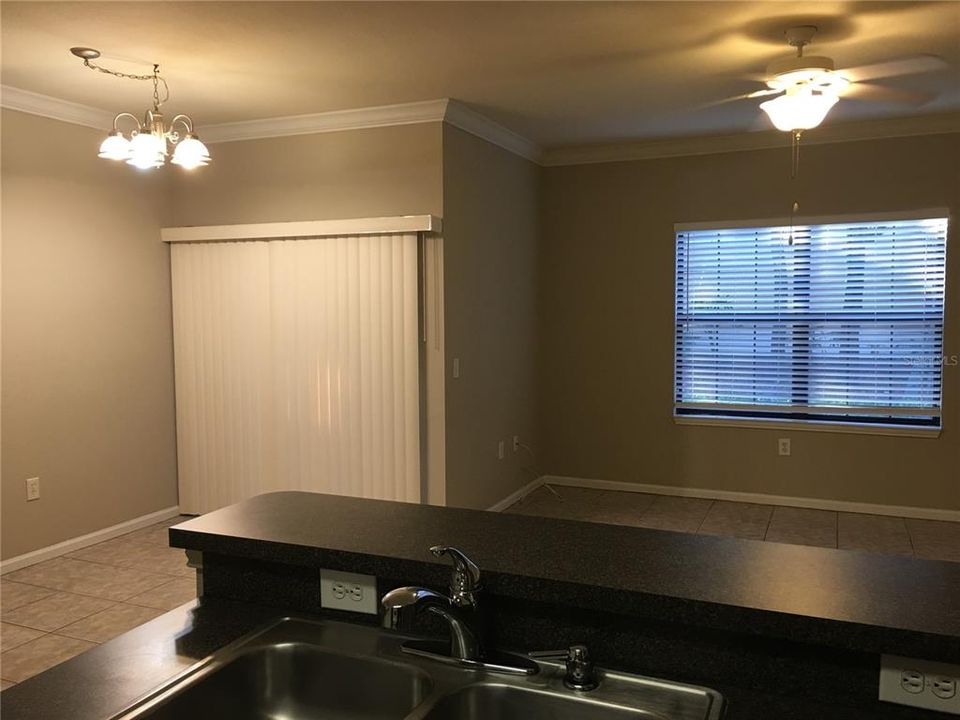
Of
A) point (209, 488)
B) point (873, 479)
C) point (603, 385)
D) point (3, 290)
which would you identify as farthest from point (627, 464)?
point (3, 290)

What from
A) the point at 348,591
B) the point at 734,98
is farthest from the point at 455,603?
the point at 734,98

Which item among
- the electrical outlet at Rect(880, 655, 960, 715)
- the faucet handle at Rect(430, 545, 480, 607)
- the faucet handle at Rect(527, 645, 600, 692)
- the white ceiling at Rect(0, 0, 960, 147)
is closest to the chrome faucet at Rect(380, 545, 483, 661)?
the faucet handle at Rect(430, 545, 480, 607)

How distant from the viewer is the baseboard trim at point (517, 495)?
533 cm

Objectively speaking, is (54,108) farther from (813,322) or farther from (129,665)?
(813,322)

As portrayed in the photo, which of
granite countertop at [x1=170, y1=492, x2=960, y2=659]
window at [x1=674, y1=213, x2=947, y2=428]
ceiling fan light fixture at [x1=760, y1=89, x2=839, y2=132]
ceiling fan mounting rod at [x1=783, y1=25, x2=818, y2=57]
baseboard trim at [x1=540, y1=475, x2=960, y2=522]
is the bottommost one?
baseboard trim at [x1=540, y1=475, x2=960, y2=522]

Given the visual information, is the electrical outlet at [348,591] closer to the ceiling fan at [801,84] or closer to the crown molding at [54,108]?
the ceiling fan at [801,84]

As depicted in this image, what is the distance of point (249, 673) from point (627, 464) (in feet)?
15.6

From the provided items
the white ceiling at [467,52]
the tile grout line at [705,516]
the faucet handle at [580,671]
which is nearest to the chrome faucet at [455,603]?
the faucet handle at [580,671]

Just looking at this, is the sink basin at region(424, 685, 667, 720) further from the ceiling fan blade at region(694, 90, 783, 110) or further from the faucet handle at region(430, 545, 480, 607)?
the ceiling fan blade at region(694, 90, 783, 110)

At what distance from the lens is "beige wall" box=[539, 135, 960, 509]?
5.08 meters

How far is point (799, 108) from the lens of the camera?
3.35 meters

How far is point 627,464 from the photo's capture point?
592 centimetres

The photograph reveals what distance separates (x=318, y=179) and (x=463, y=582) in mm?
3893

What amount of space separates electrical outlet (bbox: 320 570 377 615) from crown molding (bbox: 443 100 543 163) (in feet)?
11.1
